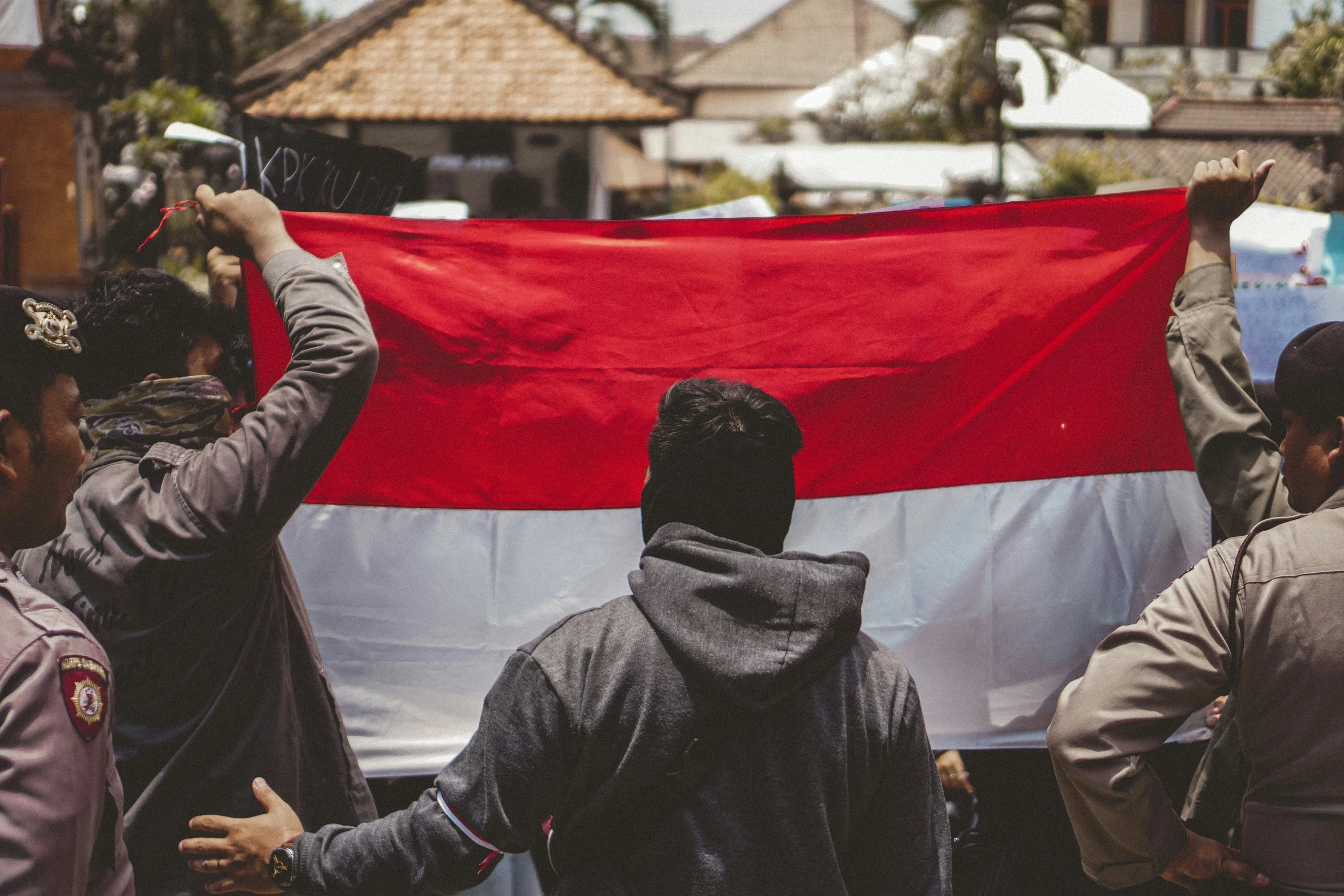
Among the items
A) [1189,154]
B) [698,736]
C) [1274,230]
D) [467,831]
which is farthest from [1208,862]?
[1189,154]

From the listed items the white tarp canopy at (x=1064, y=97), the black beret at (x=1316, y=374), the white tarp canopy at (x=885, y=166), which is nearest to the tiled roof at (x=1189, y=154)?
the white tarp canopy at (x=1064, y=97)

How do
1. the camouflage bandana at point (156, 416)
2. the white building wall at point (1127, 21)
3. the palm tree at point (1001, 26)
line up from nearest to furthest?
the camouflage bandana at point (156, 416) < the palm tree at point (1001, 26) < the white building wall at point (1127, 21)

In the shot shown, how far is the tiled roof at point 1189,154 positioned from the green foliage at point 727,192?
807cm

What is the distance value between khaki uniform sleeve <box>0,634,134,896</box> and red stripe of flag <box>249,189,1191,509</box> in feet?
5.08

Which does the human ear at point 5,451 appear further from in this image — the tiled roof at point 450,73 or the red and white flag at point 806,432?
the tiled roof at point 450,73

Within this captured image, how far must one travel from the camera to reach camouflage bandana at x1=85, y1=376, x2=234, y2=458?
7.69 ft

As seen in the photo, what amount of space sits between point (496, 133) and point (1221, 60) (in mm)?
28143

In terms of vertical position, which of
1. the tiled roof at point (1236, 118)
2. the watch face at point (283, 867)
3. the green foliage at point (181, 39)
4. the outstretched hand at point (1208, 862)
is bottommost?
the outstretched hand at point (1208, 862)

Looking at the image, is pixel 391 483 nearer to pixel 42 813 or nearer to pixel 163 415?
pixel 163 415

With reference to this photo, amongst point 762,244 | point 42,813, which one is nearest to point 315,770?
point 42,813

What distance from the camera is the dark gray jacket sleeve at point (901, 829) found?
6.28ft

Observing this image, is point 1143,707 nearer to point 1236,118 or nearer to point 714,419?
point 714,419

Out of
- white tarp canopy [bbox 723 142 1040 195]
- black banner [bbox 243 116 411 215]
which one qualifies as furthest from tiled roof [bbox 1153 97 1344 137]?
black banner [bbox 243 116 411 215]

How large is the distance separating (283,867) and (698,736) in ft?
2.43
